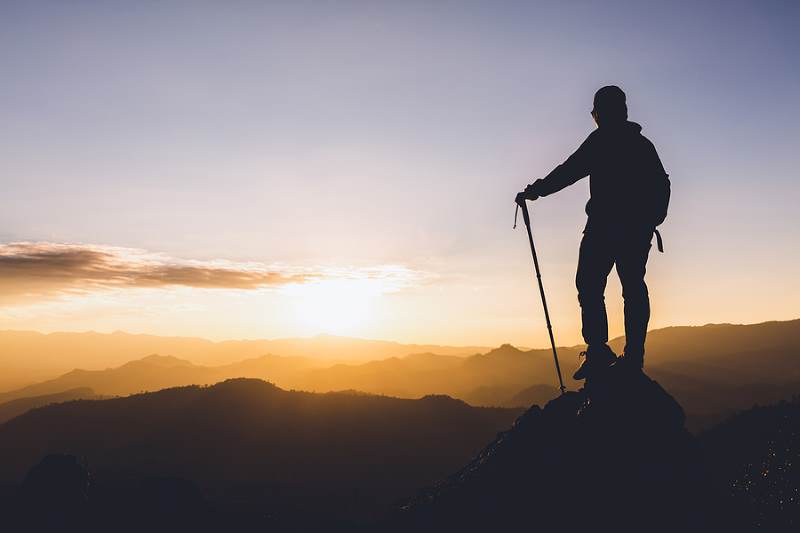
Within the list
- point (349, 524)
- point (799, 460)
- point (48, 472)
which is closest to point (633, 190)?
point (349, 524)

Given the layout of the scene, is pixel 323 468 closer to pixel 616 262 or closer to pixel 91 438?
pixel 91 438

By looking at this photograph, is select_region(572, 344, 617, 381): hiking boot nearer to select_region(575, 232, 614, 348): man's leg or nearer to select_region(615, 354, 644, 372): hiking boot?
select_region(575, 232, 614, 348): man's leg

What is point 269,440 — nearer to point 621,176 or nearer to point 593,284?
point 593,284

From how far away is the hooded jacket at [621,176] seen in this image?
6.82 meters

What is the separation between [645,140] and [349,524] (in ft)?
26.9

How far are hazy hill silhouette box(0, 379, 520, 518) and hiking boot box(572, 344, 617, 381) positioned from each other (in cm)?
5248

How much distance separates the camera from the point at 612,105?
7.01 m

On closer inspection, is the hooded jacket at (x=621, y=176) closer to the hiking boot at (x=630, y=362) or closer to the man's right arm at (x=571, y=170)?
the man's right arm at (x=571, y=170)

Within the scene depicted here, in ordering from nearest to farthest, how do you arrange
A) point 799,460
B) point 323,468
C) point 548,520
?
point 548,520
point 799,460
point 323,468

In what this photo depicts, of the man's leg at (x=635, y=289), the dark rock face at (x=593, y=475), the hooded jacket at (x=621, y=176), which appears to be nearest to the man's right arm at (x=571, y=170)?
the hooded jacket at (x=621, y=176)

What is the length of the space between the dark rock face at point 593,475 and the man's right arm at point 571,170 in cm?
A: 285

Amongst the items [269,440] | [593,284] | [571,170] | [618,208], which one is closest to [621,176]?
[618,208]

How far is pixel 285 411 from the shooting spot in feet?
275

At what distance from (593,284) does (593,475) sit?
269 centimetres
